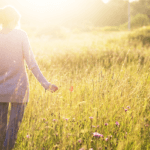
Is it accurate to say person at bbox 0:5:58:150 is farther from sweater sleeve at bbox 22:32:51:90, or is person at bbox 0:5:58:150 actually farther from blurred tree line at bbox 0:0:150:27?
blurred tree line at bbox 0:0:150:27

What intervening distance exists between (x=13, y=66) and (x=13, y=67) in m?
0.01

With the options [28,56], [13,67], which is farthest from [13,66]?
[28,56]

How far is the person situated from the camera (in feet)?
5.83

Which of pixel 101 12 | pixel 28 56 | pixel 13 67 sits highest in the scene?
pixel 101 12

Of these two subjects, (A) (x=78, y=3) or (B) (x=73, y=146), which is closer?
(B) (x=73, y=146)

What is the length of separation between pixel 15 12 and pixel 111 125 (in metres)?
1.67

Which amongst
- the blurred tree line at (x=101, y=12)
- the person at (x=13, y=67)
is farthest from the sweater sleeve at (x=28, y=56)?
the blurred tree line at (x=101, y=12)

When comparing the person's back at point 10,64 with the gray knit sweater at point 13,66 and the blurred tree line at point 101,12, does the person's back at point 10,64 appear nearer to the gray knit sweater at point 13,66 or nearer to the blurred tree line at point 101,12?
the gray knit sweater at point 13,66

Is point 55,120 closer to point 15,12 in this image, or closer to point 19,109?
point 19,109

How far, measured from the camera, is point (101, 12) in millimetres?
47500

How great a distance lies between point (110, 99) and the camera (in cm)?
256

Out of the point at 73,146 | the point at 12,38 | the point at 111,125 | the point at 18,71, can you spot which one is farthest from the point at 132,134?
the point at 12,38

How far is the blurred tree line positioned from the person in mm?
32322

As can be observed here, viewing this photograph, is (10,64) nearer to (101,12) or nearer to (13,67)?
(13,67)
